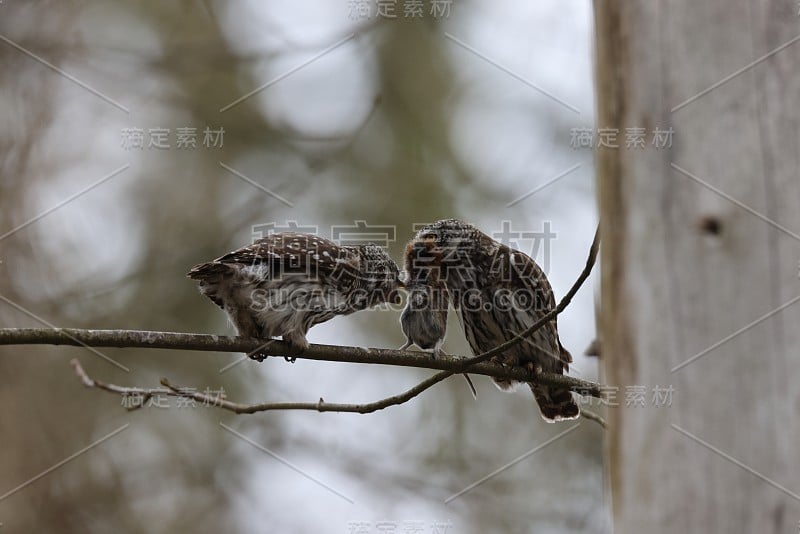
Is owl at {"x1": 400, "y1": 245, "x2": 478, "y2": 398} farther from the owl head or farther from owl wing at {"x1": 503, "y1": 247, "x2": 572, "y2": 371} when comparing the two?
owl wing at {"x1": 503, "y1": 247, "x2": 572, "y2": 371}

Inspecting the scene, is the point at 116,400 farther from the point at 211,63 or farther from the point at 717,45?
the point at 717,45

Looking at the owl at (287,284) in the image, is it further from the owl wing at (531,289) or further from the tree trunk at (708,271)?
the tree trunk at (708,271)

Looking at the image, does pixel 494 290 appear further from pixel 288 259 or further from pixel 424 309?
pixel 288 259

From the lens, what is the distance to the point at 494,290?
546 cm

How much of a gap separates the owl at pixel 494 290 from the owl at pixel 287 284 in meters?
0.43

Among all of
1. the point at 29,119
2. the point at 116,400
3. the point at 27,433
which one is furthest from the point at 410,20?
the point at 27,433

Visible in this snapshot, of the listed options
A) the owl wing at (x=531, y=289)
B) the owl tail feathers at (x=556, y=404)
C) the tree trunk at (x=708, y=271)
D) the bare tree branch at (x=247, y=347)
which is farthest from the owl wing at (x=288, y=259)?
the tree trunk at (x=708, y=271)

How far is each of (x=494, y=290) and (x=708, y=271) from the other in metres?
3.52

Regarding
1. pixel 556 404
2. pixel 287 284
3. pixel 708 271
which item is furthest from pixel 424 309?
pixel 708 271

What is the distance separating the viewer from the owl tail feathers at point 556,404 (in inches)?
221

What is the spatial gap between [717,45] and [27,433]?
7044 millimetres

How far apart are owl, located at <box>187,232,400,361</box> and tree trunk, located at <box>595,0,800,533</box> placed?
8.53 feet

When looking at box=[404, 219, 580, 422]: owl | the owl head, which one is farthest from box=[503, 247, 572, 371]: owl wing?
the owl head

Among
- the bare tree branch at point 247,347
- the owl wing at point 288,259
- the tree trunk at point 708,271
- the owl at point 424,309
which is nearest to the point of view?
the tree trunk at point 708,271
